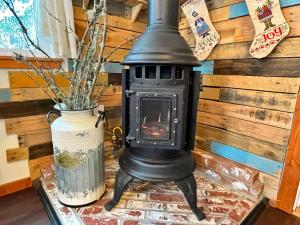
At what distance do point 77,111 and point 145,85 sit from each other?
0.44m

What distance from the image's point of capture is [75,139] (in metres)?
1.25

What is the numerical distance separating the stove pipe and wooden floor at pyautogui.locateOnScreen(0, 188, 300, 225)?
1.13 metres

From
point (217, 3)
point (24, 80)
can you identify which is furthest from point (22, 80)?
point (217, 3)

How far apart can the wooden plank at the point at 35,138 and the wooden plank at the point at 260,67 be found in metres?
1.52

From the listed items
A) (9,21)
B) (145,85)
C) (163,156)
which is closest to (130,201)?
(163,156)

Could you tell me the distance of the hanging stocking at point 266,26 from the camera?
1349mm

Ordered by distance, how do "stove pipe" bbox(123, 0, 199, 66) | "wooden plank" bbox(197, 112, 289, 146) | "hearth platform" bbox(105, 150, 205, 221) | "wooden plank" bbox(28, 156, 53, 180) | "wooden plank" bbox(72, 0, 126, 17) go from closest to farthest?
"stove pipe" bbox(123, 0, 199, 66) → "hearth platform" bbox(105, 150, 205, 221) → "wooden plank" bbox(197, 112, 289, 146) → "wooden plank" bbox(28, 156, 53, 180) → "wooden plank" bbox(72, 0, 126, 17)

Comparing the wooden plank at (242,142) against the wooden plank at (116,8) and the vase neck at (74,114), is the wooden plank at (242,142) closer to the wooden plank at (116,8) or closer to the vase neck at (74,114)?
the vase neck at (74,114)

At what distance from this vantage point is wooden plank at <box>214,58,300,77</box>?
4.43 ft

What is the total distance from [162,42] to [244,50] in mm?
793

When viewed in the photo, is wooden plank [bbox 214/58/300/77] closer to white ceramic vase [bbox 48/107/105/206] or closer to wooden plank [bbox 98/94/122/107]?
wooden plank [bbox 98/94/122/107]

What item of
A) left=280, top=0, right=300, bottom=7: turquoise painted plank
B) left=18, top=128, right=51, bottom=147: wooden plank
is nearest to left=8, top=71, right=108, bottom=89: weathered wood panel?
left=18, top=128, right=51, bottom=147: wooden plank

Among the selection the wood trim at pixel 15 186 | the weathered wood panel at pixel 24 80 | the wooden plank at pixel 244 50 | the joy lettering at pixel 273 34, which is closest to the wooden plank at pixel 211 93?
the wooden plank at pixel 244 50

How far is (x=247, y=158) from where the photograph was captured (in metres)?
1.63
